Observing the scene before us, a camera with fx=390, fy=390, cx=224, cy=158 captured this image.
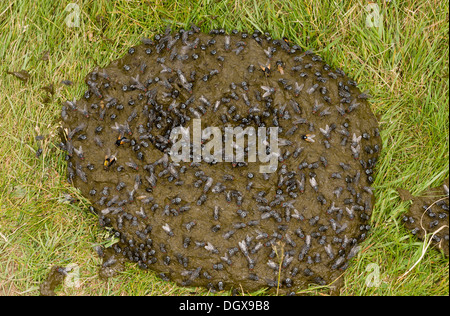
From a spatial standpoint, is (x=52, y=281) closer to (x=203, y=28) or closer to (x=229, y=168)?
(x=229, y=168)

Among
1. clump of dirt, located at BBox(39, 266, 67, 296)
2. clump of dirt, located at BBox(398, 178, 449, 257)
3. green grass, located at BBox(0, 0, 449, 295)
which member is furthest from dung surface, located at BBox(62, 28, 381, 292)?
clump of dirt, located at BBox(39, 266, 67, 296)

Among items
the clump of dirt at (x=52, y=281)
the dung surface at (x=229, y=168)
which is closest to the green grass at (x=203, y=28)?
the clump of dirt at (x=52, y=281)

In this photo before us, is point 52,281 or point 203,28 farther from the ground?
point 203,28

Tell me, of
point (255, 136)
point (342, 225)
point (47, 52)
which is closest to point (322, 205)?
point (342, 225)

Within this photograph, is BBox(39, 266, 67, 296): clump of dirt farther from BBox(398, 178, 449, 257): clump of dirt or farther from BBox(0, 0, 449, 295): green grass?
BBox(398, 178, 449, 257): clump of dirt

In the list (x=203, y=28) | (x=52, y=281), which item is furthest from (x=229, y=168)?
(x=52, y=281)

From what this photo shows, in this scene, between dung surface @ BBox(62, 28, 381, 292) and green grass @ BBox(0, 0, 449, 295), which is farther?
green grass @ BBox(0, 0, 449, 295)
